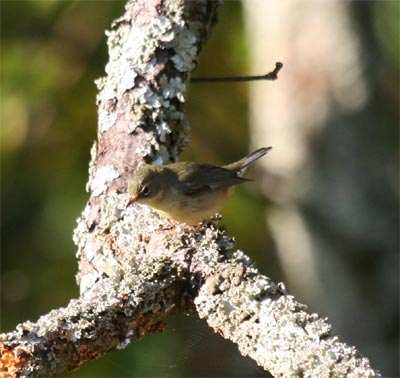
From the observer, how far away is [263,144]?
287 inches

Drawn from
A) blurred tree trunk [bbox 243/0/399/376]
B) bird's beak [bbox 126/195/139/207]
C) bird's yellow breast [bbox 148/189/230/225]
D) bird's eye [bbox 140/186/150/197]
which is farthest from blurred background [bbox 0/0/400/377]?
bird's beak [bbox 126/195/139/207]

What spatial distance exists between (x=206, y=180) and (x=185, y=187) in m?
0.13

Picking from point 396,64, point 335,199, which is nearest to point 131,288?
point 335,199

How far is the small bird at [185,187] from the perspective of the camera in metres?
3.20

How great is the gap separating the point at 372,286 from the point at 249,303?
5.10 meters

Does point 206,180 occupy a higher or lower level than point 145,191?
higher

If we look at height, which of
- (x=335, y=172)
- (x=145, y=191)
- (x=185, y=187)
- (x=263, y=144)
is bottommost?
(x=145, y=191)

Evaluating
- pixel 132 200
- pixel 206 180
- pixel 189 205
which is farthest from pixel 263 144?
pixel 132 200

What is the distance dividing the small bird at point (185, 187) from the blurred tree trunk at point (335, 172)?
2.61 meters

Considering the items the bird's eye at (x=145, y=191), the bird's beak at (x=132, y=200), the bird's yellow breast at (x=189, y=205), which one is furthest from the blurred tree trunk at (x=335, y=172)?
the bird's beak at (x=132, y=200)

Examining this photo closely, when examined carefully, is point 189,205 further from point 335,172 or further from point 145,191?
point 335,172

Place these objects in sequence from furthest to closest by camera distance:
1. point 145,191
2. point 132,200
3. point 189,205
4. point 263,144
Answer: point 263,144
point 189,205
point 145,191
point 132,200

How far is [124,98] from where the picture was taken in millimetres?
3178

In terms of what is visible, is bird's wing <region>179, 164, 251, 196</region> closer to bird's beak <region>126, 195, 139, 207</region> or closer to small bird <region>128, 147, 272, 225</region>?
small bird <region>128, 147, 272, 225</region>
